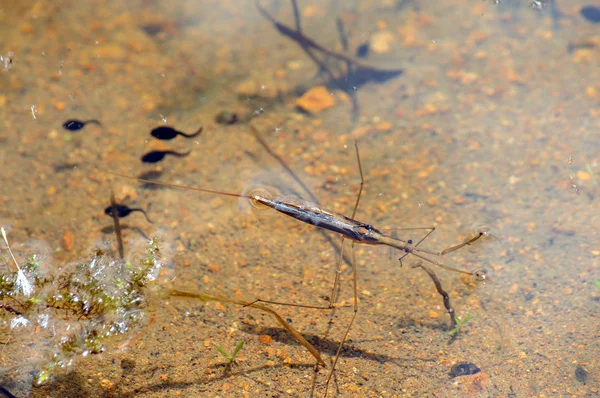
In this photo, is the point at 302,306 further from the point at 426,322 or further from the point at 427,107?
the point at 427,107

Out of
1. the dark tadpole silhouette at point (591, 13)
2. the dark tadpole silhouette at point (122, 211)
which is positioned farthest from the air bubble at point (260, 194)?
the dark tadpole silhouette at point (591, 13)

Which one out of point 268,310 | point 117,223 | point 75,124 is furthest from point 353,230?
point 75,124

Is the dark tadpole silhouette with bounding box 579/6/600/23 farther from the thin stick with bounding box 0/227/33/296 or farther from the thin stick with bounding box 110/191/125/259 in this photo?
the thin stick with bounding box 0/227/33/296

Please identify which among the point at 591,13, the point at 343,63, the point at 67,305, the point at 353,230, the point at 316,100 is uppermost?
the point at 591,13

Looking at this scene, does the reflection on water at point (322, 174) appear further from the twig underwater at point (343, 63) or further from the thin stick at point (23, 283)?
the thin stick at point (23, 283)

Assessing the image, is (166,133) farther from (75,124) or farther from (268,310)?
(268,310)

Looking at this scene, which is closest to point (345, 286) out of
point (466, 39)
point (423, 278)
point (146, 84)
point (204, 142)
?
point (423, 278)
